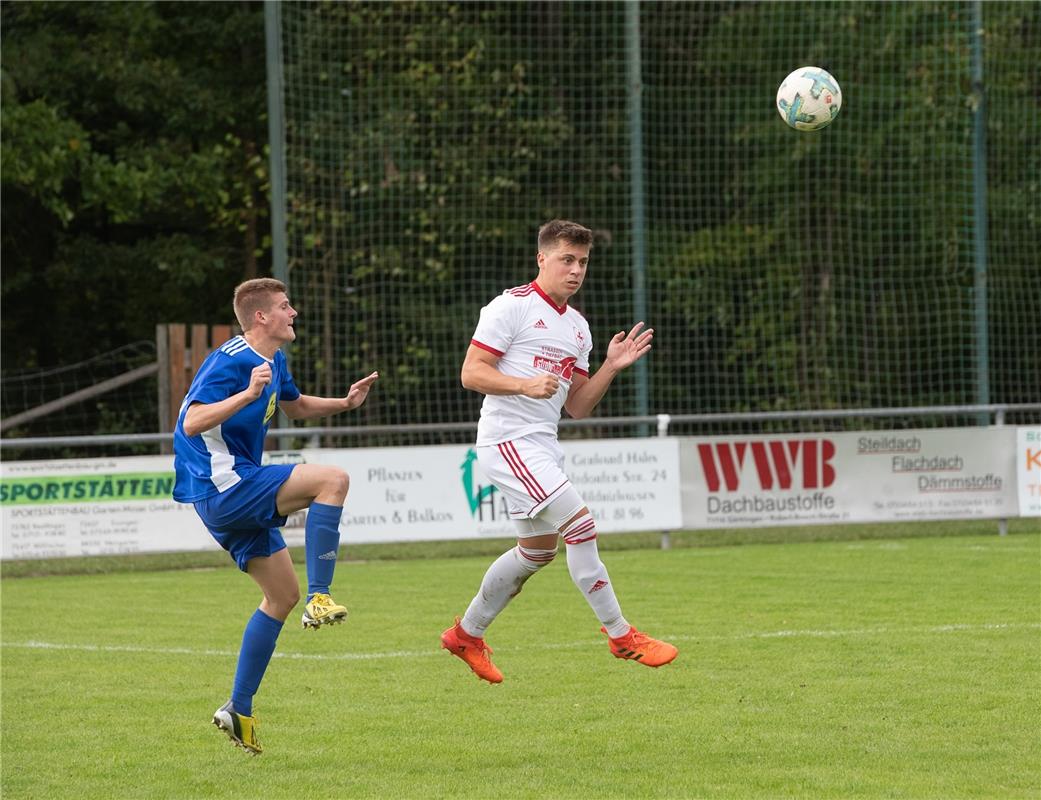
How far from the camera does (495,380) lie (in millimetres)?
6945

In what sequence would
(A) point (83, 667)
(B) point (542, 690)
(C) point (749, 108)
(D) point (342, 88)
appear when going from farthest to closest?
1. (C) point (749, 108)
2. (D) point (342, 88)
3. (A) point (83, 667)
4. (B) point (542, 690)

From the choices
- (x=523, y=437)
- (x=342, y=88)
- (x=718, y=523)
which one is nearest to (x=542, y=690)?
(x=523, y=437)

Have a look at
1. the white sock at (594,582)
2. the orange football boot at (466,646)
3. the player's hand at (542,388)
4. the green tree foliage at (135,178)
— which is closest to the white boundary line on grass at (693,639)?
the orange football boot at (466,646)

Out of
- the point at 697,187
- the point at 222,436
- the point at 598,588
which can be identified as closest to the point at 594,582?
the point at 598,588

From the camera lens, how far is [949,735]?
21.9ft

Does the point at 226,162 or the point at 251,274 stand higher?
the point at 226,162

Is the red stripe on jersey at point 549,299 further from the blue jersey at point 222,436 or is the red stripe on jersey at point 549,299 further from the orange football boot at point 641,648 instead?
the orange football boot at point 641,648

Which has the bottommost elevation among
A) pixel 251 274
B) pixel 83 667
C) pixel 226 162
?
pixel 83 667

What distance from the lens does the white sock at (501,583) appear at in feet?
24.2

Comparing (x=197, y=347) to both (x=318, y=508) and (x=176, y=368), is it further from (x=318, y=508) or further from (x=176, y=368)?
(x=318, y=508)

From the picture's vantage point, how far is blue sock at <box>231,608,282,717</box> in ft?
21.7

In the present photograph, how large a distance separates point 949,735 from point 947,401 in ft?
56.9

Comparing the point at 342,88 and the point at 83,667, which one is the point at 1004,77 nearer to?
the point at 342,88

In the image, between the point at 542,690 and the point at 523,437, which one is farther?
the point at 542,690
